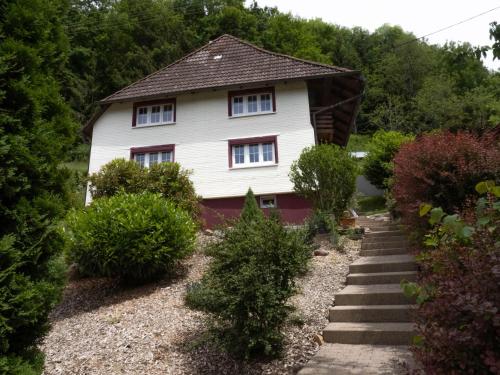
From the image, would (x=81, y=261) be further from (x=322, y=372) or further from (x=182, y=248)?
(x=322, y=372)

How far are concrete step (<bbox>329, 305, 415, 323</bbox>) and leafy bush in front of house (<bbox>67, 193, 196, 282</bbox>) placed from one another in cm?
325

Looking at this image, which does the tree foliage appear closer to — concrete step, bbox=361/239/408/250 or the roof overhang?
the roof overhang

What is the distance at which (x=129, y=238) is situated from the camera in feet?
22.1

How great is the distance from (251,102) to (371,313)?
1241 cm

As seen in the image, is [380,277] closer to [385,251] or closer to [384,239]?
[385,251]

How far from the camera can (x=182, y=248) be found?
7336mm

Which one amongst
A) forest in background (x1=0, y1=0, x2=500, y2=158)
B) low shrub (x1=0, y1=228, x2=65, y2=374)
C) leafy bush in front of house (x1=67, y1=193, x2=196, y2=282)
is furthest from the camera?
forest in background (x1=0, y1=0, x2=500, y2=158)

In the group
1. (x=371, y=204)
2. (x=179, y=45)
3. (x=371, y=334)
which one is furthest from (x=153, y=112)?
(x=179, y=45)

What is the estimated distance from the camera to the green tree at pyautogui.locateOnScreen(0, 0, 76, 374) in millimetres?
3035

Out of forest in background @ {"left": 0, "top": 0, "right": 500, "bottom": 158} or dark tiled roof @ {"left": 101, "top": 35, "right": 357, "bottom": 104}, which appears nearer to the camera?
dark tiled roof @ {"left": 101, "top": 35, "right": 357, "bottom": 104}

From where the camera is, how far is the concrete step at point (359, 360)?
147 inches

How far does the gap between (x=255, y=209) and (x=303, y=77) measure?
7358mm

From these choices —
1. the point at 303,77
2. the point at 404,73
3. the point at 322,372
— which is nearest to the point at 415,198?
the point at 322,372

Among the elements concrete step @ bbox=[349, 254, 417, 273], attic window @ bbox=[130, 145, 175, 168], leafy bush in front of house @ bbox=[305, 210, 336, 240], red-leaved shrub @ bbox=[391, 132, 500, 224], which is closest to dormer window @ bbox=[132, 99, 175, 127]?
attic window @ bbox=[130, 145, 175, 168]
